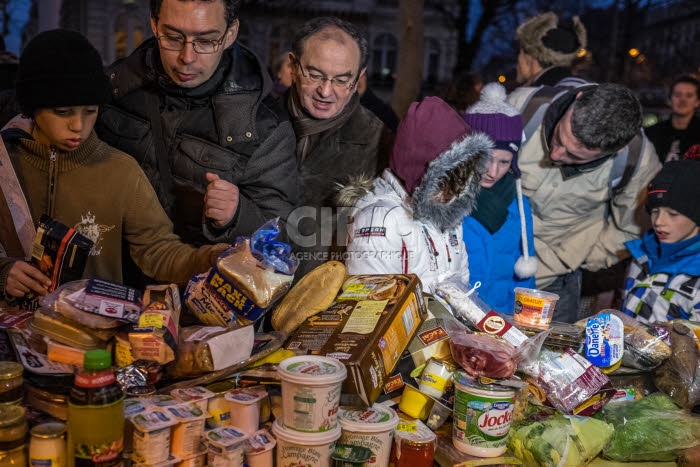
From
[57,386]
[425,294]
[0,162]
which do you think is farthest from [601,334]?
[0,162]

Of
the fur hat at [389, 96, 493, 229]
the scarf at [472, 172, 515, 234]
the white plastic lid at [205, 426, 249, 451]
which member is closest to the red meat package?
the fur hat at [389, 96, 493, 229]

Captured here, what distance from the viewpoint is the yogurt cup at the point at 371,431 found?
2.00 m

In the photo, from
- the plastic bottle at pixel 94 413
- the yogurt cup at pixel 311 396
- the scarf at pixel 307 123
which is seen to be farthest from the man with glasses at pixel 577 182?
the plastic bottle at pixel 94 413

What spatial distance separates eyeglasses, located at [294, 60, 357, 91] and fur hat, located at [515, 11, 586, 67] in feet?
7.44

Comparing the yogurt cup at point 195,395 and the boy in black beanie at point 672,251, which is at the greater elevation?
the boy in black beanie at point 672,251

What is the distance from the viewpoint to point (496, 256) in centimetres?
355

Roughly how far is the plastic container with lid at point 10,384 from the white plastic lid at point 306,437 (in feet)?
2.48

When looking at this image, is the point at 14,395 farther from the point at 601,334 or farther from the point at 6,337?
the point at 601,334

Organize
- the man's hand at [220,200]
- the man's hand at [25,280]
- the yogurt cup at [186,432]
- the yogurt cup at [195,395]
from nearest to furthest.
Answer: the yogurt cup at [186,432] < the yogurt cup at [195,395] < the man's hand at [25,280] < the man's hand at [220,200]

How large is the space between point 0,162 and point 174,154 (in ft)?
2.45

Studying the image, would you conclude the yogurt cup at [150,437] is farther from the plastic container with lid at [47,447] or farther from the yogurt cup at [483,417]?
the yogurt cup at [483,417]

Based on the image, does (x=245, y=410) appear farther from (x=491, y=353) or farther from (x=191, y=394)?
(x=491, y=353)

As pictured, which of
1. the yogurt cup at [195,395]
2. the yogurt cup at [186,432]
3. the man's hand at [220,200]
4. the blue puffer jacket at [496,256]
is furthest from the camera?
the blue puffer jacket at [496,256]

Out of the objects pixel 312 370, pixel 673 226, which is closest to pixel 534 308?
pixel 312 370
